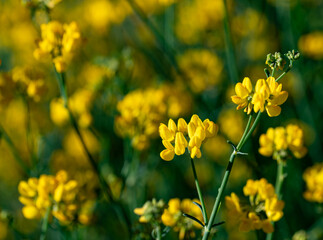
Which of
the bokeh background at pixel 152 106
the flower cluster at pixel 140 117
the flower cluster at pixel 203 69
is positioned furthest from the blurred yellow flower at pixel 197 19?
the flower cluster at pixel 140 117

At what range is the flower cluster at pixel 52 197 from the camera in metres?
1.68

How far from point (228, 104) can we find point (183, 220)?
70.0 inches

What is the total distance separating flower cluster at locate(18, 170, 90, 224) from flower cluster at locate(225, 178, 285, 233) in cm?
64

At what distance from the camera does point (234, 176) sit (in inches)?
130

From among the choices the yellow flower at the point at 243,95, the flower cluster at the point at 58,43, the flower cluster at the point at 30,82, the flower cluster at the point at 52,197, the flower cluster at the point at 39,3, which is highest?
the flower cluster at the point at 39,3

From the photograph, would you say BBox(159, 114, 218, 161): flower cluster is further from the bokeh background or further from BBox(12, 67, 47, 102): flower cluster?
BBox(12, 67, 47, 102): flower cluster

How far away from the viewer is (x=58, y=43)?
6.07ft

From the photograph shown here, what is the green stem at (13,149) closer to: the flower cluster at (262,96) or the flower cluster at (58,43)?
the flower cluster at (58,43)

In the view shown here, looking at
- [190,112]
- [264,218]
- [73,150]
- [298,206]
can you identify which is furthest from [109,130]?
[264,218]

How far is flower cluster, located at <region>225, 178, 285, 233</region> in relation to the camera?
1473mm

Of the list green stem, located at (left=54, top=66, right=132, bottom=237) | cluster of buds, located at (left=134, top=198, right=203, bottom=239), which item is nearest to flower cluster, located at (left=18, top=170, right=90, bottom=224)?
green stem, located at (left=54, top=66, right=132, bottom=237)

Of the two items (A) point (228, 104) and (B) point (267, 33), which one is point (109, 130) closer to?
(A) point (228, 104)

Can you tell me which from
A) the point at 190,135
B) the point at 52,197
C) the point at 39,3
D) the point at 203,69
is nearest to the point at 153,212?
the point at 190,135

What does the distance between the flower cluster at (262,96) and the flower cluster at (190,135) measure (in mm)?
120
